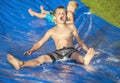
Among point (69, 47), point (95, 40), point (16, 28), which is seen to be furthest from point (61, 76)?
point (16, 28)

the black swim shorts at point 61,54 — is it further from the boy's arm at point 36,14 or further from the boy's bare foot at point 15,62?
the boy's arm at point 36,14

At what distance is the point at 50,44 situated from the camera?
12.7 feet

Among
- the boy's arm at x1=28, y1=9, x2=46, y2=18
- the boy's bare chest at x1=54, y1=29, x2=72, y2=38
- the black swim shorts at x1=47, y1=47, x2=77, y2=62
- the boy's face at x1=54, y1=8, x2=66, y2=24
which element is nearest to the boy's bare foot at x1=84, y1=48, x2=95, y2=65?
the black swim shorts at x1=47, y1=47, x2=77, y2=62

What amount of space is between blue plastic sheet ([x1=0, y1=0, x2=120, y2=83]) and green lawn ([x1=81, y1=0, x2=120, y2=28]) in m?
0.23

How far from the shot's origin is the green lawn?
16.4ft

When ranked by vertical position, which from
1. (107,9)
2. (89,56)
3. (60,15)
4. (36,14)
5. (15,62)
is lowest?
(15,62)

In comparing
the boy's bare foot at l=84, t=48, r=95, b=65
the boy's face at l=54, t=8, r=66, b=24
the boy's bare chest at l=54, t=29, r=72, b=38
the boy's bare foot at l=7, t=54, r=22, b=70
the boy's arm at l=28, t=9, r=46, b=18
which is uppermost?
the boy's arm at l=28, t=9, r=46, b=18

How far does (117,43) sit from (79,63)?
0.94m

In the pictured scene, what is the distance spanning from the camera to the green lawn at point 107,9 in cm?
501

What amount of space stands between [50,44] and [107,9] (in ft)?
6.15

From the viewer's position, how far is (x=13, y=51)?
11.1ft

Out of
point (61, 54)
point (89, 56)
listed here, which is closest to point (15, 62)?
point (61, 54)

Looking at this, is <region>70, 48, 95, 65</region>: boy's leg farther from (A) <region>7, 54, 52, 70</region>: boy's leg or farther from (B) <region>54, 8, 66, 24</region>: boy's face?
(B) <region>54, 8, 66, 24</region>: boy's face

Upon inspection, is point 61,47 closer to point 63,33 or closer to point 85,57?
point 63,33
